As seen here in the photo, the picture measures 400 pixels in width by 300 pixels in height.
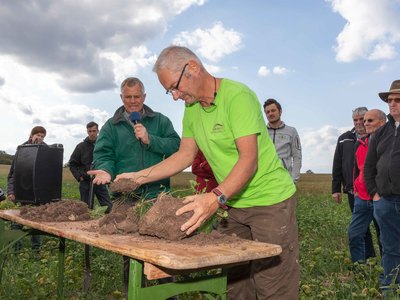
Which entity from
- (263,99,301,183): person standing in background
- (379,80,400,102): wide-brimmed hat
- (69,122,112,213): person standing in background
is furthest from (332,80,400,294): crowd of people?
(69,122,112,213): person standing in background

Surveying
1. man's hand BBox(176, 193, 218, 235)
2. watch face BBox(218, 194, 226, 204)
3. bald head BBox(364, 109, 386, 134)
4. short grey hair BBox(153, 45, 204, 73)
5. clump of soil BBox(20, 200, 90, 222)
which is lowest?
clump of soil BBox(20, 200, 90, 222)

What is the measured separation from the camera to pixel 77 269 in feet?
17.3

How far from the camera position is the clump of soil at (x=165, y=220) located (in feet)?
7.88

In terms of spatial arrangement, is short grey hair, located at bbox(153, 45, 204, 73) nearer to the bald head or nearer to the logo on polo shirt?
the logo on polo shirt

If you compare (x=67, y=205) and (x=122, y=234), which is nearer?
(x=122, y=234)

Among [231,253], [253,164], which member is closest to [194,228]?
[231,253]

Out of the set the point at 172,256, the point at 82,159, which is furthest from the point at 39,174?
the point at 82,159

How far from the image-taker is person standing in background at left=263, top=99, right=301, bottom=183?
6.58 metres

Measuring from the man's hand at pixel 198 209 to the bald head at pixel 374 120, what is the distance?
394 centimetres

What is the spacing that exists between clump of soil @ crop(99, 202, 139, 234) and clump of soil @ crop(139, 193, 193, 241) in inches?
7.7

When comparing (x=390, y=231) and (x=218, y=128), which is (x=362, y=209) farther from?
(x=218, y=128)

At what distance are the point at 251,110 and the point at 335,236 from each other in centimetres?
627

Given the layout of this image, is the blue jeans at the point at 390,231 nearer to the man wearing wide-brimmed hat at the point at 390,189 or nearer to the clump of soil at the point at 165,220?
the man wearing wide-brimmed hat at the point at 390,189

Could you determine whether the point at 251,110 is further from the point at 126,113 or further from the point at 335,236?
the point at 335,236
